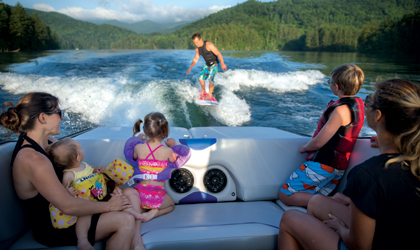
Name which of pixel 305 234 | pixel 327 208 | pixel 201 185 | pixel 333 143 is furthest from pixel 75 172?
pixel 333 143

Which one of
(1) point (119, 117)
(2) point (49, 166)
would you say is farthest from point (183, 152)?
(1) point (119, 117)

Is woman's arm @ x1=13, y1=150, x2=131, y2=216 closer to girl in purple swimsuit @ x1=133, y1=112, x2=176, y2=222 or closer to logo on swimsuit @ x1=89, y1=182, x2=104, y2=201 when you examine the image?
logo on swimsuit @ x1=89, y1=182, x2=104, y2=201

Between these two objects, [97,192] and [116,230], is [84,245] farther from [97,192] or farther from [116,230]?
[97,192]

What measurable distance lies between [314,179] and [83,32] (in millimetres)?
73212

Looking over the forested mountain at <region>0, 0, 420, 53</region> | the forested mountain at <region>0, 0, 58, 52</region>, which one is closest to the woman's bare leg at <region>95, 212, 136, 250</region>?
the forested mountain at <region>0, 0, 58, 52</region>

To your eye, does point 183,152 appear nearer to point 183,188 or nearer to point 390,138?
point 183,188

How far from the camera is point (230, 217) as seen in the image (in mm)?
1610

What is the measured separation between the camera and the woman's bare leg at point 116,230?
1262 mm

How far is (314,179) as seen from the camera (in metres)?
1.70

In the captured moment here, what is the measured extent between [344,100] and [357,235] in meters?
0.95

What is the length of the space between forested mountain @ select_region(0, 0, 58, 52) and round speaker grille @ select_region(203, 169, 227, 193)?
36560 millimetres

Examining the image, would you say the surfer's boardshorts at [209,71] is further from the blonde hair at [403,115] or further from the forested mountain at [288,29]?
the forested mountain at [288,29]

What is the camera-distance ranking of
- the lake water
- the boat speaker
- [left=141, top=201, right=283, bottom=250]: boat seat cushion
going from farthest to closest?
the lake water
the boat speaker
[left=141, top=201, right=283, bottom=250]: boat seat cushion

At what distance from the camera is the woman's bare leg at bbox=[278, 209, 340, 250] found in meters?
1.06
